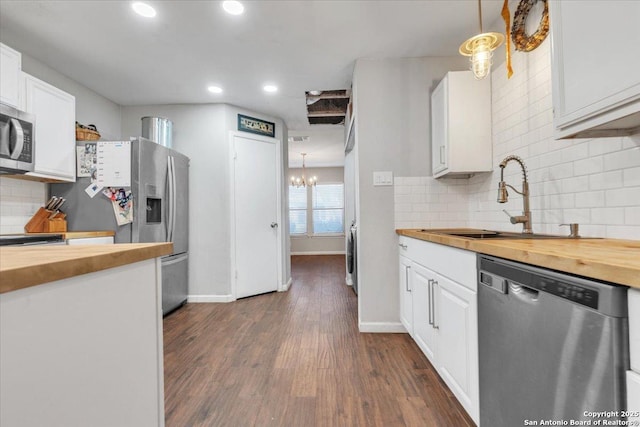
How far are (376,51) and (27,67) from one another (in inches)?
118

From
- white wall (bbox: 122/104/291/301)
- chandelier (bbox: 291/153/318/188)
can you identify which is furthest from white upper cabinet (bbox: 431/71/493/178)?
chandelier (bbox: 291/153/318/188)

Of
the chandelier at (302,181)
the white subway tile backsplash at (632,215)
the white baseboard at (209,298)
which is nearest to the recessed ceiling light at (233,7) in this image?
the white subway tile backsplash at (632,215)

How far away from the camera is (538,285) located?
2.80 ft

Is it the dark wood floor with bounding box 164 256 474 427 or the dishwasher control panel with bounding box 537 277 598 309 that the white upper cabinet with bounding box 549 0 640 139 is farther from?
the dark wood floor with bounding box 164 256 474 427

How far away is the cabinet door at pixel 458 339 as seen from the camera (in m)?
1.25

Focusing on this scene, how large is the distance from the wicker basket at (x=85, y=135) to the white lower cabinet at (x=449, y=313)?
3125 mm

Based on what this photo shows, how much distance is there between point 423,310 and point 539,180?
41.7 inches

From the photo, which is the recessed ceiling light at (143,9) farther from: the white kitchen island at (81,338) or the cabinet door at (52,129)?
the white kitchen island at (81,338)

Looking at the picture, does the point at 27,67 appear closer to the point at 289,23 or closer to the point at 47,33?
the point at 47,33

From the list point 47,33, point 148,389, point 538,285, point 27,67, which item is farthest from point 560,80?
point 27,67

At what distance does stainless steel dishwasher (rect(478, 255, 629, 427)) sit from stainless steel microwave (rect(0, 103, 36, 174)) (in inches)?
117

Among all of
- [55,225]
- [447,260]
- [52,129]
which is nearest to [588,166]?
[447,260]

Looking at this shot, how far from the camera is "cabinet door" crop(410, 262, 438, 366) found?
68.1 inches

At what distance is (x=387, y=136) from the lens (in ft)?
8.46
